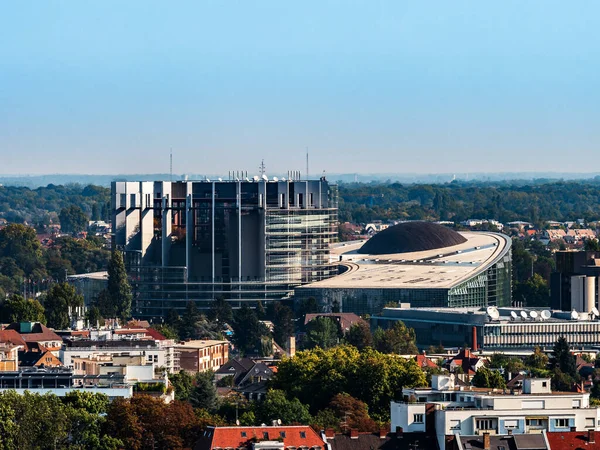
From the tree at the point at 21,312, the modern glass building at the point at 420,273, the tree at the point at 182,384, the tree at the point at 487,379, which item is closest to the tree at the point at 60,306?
the tree at the point at 21,312

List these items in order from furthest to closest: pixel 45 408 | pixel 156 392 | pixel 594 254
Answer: pixel 594 254 < pixel 156 392 < pixel 45 408

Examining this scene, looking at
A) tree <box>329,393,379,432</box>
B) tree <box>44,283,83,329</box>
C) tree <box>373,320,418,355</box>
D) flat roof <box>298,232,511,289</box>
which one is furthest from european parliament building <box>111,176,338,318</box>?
tree <box>329,393,379,432</box>

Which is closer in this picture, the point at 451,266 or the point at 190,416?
the point at 190,416

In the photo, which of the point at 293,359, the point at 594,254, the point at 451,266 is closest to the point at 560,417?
the point at 293,359

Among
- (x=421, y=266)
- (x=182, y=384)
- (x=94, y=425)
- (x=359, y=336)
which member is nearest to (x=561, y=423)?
(x=94, y=425)

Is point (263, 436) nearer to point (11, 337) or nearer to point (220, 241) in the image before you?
point (11, 337)

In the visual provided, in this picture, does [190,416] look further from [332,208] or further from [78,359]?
[332,208]

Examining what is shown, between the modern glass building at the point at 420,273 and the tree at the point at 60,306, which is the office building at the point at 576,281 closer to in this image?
the modern glass building at the point at 420,273
